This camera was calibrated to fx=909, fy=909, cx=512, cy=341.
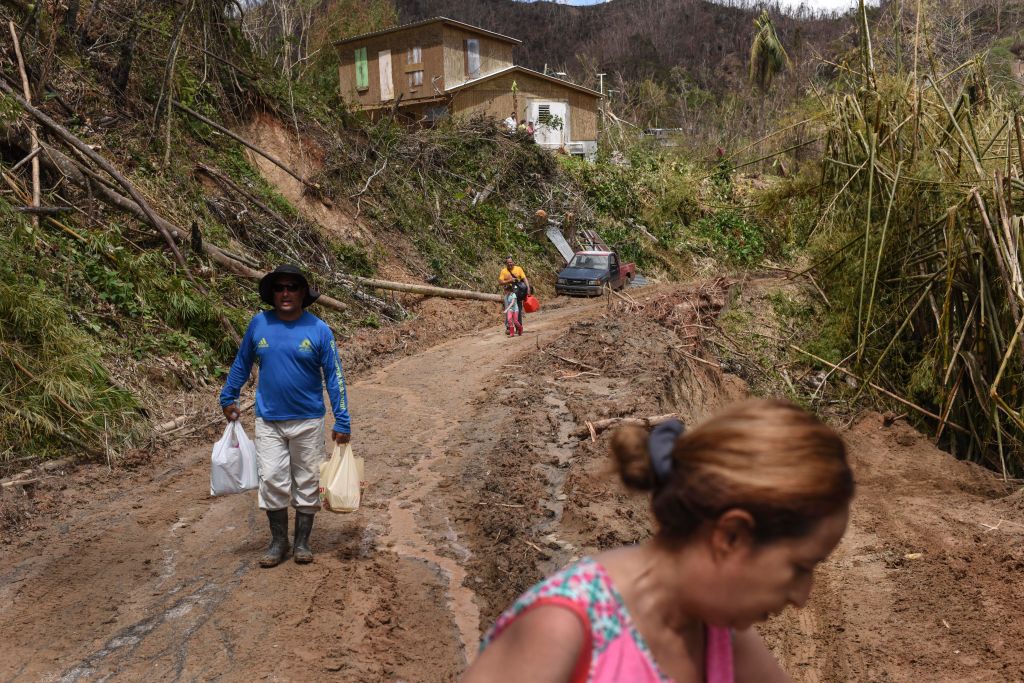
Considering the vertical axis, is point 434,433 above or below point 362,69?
below

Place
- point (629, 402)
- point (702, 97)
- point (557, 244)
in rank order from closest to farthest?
point (629, 402), point (557, 244), point (702, 97)

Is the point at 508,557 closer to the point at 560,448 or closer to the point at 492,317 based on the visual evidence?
the point at 560,448

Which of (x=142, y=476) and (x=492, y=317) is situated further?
(x=492, y=317)

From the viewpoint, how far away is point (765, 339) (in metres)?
14.8

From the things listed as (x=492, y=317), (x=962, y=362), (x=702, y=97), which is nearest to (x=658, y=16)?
(x=702, y=97)

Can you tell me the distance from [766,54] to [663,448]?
5119 cm

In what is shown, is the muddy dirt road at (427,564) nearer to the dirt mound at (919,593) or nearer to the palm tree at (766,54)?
the dirt mound at (919,593)

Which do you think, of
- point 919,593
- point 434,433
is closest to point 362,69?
point 434,433

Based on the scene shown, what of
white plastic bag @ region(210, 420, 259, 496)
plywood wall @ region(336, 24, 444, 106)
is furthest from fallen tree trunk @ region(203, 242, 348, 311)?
plywood wall @ region(336, 24, 444, 106)

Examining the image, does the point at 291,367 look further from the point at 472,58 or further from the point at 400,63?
the point at 472,58

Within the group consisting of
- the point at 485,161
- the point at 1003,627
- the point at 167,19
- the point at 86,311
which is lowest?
the point at 1003,627

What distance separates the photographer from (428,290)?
20.1 m

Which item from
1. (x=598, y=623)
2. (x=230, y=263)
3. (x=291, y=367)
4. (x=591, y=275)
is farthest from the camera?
(x=591, y=275)

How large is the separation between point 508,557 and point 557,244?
21.8 meters
